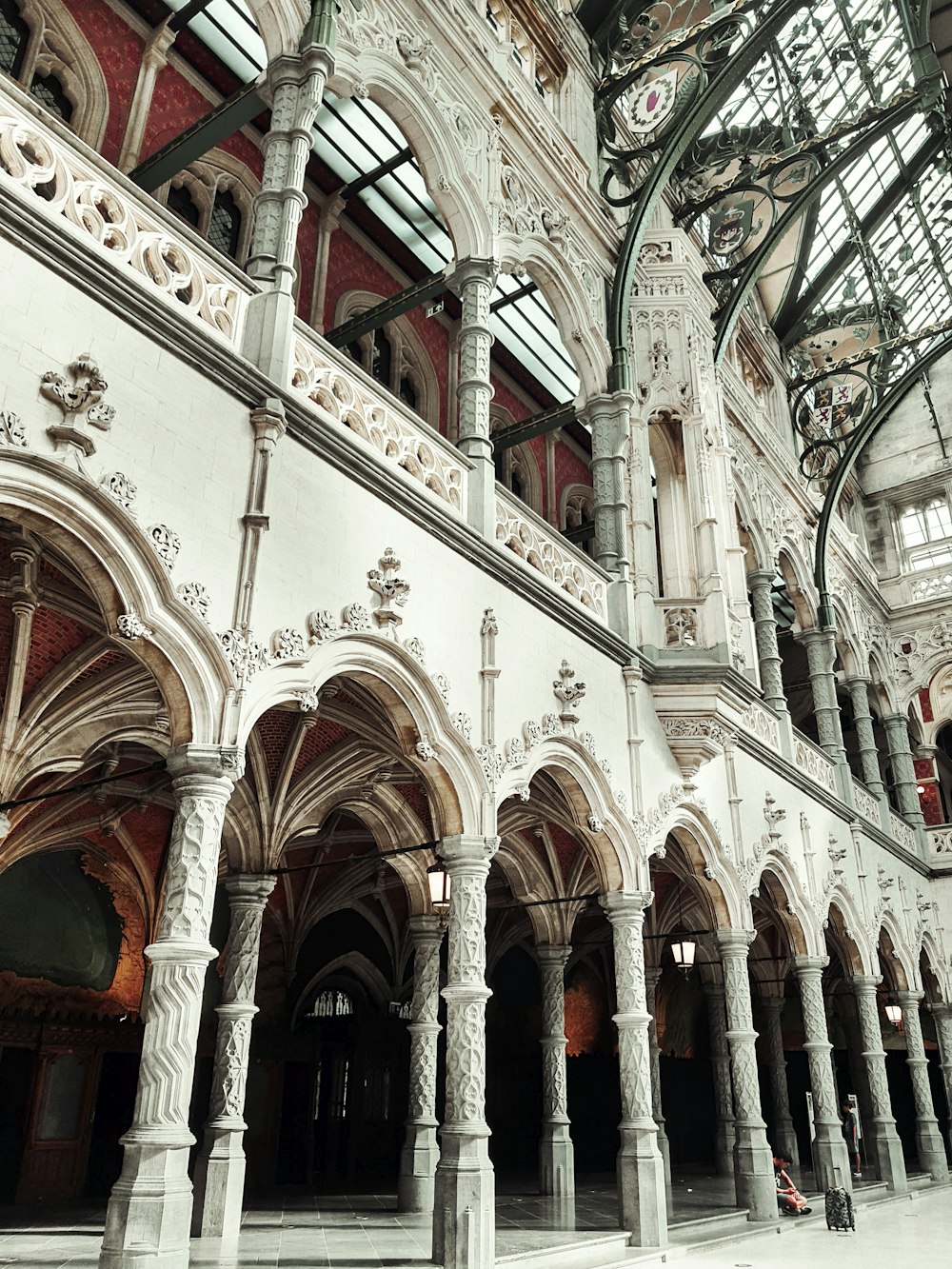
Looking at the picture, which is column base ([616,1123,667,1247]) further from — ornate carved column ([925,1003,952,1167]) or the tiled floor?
ornate carved column ([925,1003,952,1167])

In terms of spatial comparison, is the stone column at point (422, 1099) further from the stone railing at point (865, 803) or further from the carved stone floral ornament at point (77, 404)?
the stone railing at point (865, 803)

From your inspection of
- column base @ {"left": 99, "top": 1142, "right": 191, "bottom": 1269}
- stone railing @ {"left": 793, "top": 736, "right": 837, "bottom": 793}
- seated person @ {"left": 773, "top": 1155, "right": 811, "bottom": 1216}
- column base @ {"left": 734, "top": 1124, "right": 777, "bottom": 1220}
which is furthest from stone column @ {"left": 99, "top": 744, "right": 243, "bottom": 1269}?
stone railing @ {"left": 793, "top": 736, "right": 837, "bottom": 793}

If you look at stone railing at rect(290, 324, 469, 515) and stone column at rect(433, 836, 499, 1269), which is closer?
stone column at rect(433, 836, 499, 1269)

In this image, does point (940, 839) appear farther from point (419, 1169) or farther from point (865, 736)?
point (419, 1169)

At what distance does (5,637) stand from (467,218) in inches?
274

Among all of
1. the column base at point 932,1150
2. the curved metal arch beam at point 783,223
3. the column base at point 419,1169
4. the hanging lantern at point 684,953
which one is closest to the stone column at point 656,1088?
the hanging lantern at point 684,953

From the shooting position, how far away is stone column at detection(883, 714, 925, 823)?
958 inches

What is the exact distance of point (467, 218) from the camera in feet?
40.2

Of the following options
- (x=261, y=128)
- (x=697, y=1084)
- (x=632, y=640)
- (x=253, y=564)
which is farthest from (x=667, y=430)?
(x=697, y=1084)

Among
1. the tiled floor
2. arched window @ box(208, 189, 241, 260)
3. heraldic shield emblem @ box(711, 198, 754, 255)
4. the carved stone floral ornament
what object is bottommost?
the tiled floor

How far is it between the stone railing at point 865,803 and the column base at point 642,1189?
11355 millimetres

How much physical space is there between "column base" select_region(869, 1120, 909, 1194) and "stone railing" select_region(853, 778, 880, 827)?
5.64m

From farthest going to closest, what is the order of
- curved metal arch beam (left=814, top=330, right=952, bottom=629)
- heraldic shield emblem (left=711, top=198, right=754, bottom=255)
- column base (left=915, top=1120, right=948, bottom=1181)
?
curved metal arch beam (left=814, top=330, right=952, bottom=629)
column base (left=915, top=1120, right=948, bottom=1181)
heraldic shield emblem (left=711, top=198, right=754, bottom=255)

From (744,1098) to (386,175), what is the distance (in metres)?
13.4
